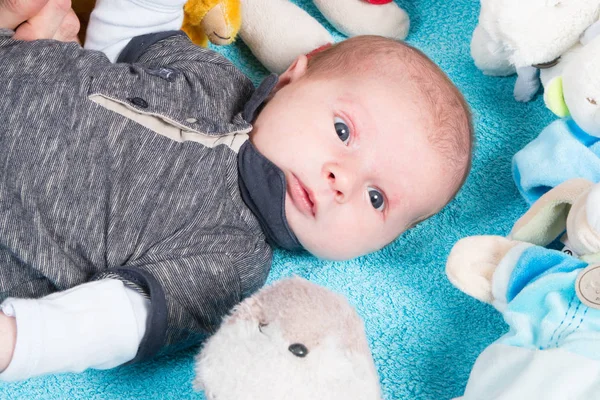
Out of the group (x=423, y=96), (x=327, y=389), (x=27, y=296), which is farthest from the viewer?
(x=423, y=96)

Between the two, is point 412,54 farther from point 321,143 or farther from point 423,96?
point 321,143

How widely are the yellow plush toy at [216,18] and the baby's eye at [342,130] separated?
35cm

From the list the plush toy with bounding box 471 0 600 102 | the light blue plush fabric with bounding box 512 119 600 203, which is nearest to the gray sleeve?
the light blue plush fabric with bounding box 512 119 600 203

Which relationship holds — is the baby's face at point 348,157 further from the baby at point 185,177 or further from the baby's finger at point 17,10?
the baby's finger at point 17,10

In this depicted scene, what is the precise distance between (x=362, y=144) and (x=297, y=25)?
42 cm

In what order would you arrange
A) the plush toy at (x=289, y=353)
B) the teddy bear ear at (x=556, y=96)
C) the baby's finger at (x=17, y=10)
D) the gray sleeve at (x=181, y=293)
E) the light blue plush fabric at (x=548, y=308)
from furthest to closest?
the teddy bear ear at (x=556, y=96), the baby's finger at (x=17, y=10), the gray sleeve at (x=181, y=293), the light blue plush fabric at (x=548, y=308), the plush toy at (x=289, y=353)

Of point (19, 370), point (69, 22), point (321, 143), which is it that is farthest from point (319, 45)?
point (19, 370)

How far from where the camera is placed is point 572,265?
99 cm

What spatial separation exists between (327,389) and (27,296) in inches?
20.7

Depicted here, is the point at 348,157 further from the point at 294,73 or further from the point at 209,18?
the point at 209,18

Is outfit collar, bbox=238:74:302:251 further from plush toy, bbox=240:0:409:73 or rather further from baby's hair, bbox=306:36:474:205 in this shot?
plush toy, bbox=240:0:409:73

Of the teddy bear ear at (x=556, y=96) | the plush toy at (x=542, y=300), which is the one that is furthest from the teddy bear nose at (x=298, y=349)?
the teddy bear ear at (x=556, y=96)

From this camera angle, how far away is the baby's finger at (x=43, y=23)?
119cm

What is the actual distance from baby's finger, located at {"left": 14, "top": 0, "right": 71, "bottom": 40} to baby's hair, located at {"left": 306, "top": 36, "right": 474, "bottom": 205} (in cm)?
44
